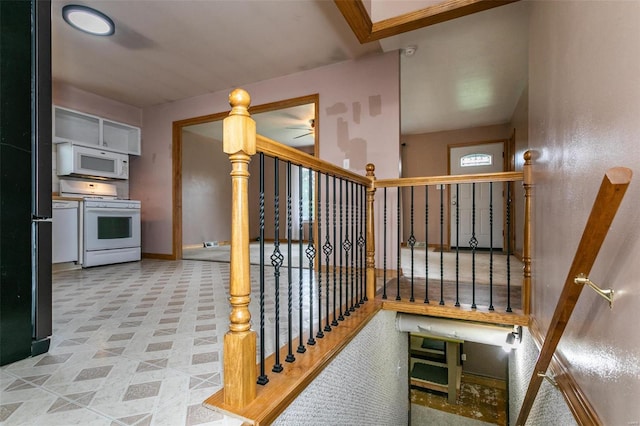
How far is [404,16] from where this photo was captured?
2.59 meters

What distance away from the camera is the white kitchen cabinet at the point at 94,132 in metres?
4.14

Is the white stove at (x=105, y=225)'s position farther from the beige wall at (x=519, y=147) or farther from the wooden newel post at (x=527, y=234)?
the beige wall at (x=519, y=147)

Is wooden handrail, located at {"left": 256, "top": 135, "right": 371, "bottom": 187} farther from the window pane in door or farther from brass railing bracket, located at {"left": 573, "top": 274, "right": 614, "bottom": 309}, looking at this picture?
the window pane in door

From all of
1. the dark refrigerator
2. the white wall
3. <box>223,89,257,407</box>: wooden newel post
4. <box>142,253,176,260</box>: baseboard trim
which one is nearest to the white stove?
<box>142,253,176,260</box>: baseboard trim

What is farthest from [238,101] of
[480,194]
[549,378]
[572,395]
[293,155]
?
[480,194]

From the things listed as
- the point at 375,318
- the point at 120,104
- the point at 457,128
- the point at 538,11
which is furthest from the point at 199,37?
the point at 457,128

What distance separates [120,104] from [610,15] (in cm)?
571

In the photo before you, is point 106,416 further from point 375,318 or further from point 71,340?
point 375,318

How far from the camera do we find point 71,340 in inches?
64.8

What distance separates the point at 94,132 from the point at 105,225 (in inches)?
66.3

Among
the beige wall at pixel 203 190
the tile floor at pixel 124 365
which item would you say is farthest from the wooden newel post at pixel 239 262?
the beige wall at pixel 203 190

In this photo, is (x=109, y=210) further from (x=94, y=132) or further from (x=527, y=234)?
(x=527, y=234)

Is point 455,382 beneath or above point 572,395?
beneath

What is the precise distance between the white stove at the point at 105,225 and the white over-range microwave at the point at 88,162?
9.2 inches
